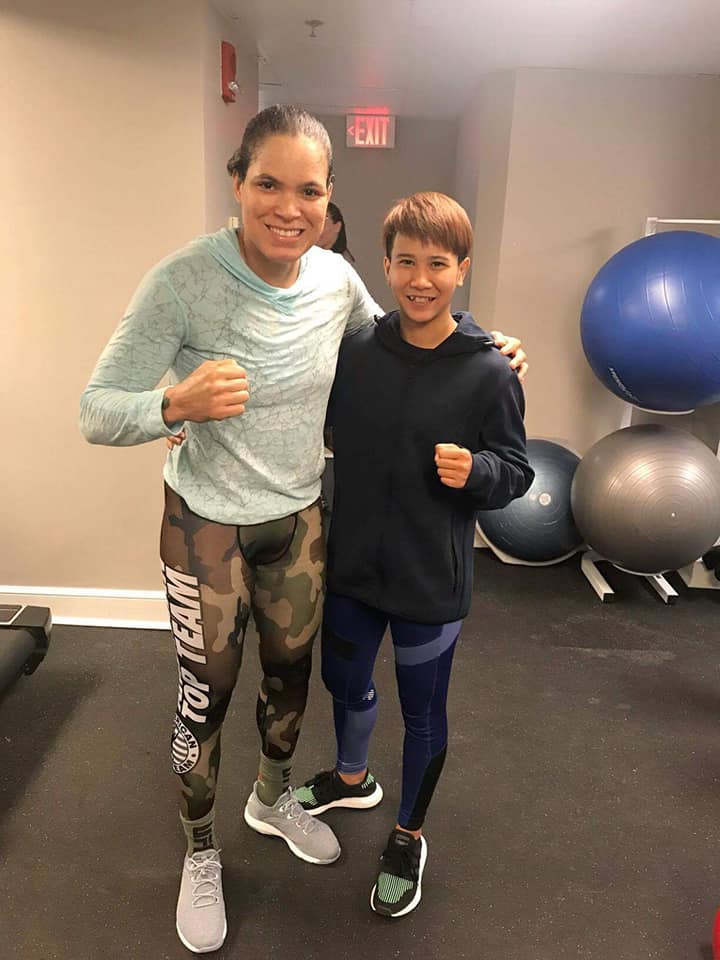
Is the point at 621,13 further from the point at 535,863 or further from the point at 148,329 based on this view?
the point at 535,863

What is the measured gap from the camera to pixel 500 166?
10.9 feet

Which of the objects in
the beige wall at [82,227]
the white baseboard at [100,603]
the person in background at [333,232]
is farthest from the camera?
the person in background at [333,232]

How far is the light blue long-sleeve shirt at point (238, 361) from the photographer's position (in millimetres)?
1221

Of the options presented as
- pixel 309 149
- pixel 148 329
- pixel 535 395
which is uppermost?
pixel 309 149

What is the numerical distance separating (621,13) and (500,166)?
88cm

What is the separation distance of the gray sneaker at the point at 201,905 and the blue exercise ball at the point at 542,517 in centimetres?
194

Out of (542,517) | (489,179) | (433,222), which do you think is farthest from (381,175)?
(433,222)

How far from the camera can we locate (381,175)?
526 cm

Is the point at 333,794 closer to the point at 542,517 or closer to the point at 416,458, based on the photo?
the point at 416,458

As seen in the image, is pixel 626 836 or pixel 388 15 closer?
pixel 626 836

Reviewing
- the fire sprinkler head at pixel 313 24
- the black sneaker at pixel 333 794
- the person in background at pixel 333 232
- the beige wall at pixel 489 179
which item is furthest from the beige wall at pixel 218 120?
the black sneaker at pixel 333 794

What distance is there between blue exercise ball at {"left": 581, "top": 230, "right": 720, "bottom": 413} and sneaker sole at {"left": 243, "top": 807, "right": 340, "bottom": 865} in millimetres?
1902

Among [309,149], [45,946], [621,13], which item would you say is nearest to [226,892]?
[45,946]

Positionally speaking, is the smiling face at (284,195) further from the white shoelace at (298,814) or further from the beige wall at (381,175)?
the beige wall at (381,175)
